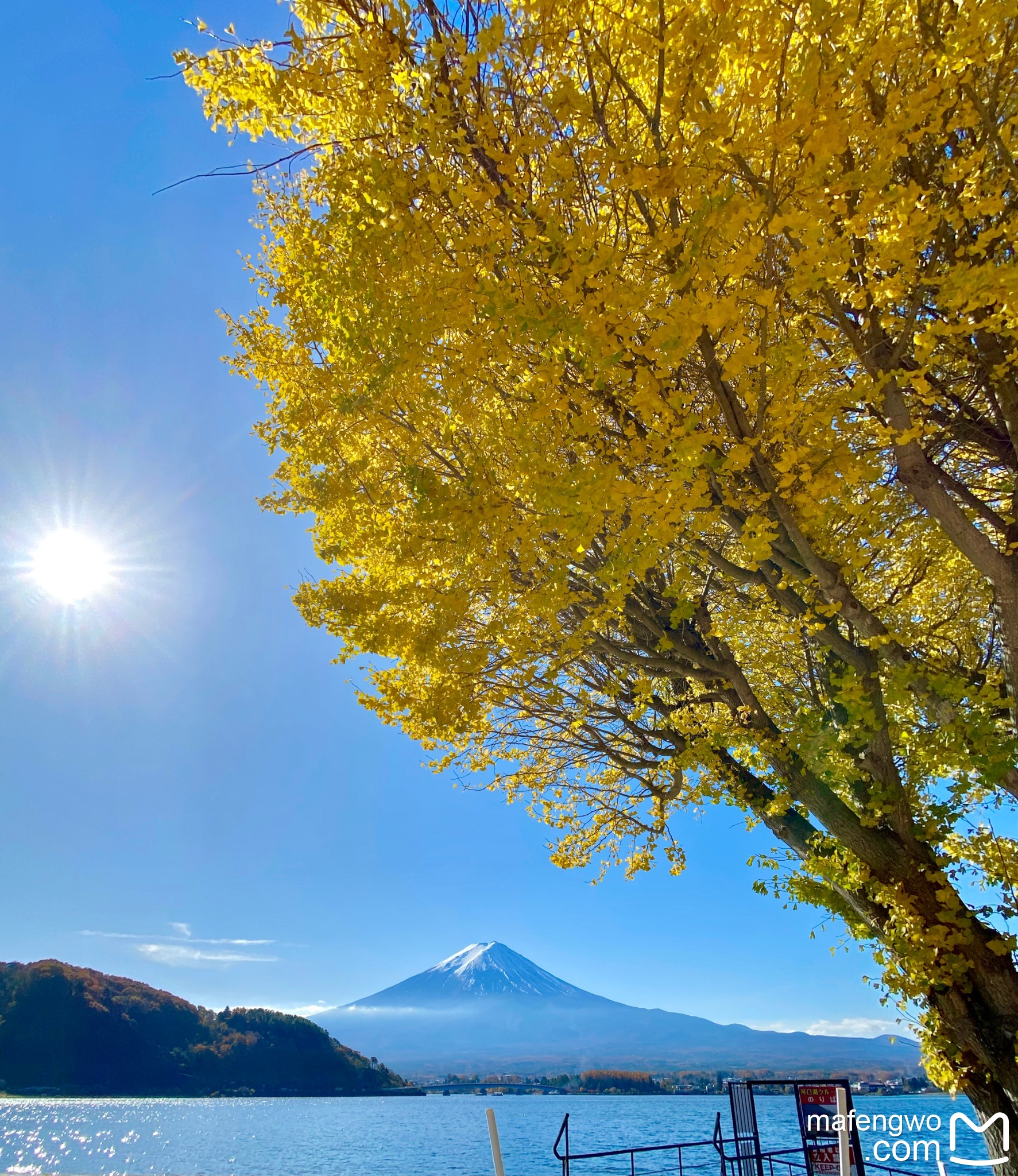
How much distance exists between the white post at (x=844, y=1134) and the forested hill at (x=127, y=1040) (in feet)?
333

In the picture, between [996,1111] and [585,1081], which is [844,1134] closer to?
[996,1111]

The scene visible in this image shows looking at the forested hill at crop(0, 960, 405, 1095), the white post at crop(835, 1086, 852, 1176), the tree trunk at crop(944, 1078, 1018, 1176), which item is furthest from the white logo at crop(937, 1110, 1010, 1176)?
the forested hill at crop(0, 960, 405, 1095)

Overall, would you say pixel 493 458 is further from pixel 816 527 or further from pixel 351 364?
pixel 816 527

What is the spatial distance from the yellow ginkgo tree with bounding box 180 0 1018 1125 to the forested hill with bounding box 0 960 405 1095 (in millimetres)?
101459

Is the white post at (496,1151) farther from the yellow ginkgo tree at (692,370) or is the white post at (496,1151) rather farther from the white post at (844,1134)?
the yellow ginkgo tree at (692,370)

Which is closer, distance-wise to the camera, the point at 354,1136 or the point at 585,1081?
the point at 354,1136

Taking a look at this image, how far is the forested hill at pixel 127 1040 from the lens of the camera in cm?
7869

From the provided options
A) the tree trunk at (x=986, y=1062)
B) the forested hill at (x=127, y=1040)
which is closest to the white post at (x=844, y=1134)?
the tree trunk at (x=986, y=1062)

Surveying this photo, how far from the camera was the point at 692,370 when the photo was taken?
14.6 feet

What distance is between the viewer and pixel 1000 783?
5.29m

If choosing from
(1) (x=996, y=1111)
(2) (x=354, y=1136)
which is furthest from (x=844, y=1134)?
(2) (x=354, y=1136)

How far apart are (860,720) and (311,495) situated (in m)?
4.68

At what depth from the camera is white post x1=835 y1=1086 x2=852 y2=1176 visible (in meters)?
3.67

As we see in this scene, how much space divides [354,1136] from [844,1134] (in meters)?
133
